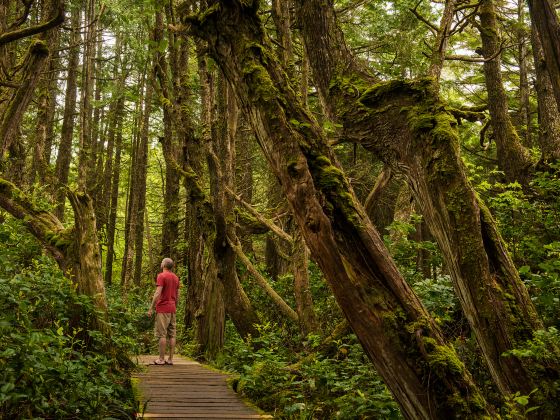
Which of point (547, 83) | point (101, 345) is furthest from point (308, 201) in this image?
point (547, 83)

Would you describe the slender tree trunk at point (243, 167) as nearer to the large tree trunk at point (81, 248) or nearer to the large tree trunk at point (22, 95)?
the large tree trunk at point (81, 248)

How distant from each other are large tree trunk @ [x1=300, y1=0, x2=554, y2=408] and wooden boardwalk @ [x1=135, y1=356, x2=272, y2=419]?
9.55 feet

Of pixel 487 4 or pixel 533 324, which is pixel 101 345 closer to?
pixel 533 324

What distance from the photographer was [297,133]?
434 centimetres

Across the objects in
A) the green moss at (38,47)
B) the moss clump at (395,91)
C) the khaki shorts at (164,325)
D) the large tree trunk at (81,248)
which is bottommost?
the khaki shorts at (164,325)

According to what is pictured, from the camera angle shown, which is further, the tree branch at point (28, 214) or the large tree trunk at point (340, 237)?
the tree branch at point (28, 214)

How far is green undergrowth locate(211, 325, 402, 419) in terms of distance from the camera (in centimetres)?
581

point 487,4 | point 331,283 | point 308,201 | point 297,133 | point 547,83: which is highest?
point 487,4

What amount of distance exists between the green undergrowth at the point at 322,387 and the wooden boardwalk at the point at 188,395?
1.26ft

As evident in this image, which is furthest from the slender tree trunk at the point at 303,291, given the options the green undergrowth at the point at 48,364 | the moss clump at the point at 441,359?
the moss clump at the point at 441,359

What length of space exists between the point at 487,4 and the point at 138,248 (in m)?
17.6

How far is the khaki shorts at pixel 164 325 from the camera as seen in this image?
10828 millimetres

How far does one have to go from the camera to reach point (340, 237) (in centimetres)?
402

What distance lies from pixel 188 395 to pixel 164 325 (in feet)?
11.9
